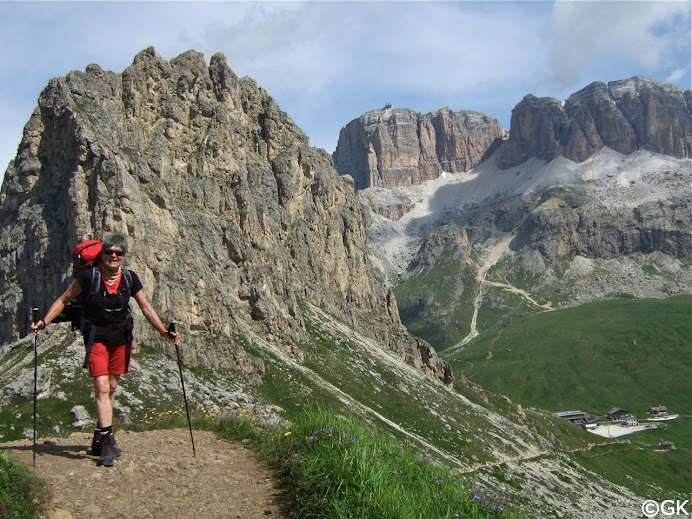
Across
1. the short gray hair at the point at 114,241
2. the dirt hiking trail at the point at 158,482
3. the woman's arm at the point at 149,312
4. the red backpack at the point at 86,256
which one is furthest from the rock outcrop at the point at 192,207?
the short gray hair at the point at 114,241

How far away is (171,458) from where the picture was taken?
44.1 ft

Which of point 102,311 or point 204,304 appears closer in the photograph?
point 102,311

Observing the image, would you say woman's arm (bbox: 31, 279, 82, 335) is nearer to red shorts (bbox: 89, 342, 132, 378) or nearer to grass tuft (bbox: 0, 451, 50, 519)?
red shorts (bbox: 89, 342, 132, 378)

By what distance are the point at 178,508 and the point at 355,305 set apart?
13299cm

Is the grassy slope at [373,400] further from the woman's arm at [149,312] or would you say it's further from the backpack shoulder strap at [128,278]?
the backpack shoulder strap at [128,278]

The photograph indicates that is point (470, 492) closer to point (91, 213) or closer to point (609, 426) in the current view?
point (91, 213)

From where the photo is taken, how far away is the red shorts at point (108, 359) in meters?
13.1

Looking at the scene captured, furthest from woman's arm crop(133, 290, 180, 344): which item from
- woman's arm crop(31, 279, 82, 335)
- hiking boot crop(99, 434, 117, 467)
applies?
hiking boot crop(99, 434, 117, 467)

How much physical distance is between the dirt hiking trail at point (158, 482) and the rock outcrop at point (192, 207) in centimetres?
5252

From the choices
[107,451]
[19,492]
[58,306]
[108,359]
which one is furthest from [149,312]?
[19,492]

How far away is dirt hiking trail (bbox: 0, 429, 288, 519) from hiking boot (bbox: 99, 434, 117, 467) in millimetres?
156

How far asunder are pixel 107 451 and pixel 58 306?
3323mm

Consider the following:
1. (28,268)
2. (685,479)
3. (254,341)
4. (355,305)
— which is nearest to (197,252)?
(254,341)

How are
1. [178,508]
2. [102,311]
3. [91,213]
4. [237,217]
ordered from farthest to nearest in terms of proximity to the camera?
[237,217] < [91,213] < [102,311] < [178,508]
